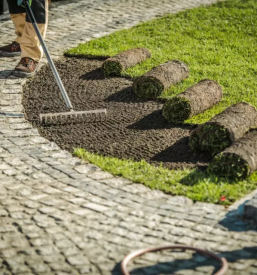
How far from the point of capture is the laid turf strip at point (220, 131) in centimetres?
676

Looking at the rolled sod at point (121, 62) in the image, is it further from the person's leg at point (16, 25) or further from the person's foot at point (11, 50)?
the person's foot at point (11, 50)

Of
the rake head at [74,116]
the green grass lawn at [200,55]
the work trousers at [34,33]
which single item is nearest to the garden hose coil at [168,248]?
the green grass lawn at [200,55]

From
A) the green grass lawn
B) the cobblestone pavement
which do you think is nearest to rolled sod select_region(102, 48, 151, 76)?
the green grass lawn

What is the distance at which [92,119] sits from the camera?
7.83 meters

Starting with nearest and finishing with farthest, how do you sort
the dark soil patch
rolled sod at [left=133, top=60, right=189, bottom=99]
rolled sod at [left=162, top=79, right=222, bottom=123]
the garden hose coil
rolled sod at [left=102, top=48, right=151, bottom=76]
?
the garden hose coil → the dark soil patch → rolled sod at [left=162, top=79, right=222, bottom=123] → rolled sod at [left=133, top=60, right=189, bottom=99] → rolled sod at [left=102, top=48, right=151, bottom=76]

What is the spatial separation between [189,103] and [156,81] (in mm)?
968

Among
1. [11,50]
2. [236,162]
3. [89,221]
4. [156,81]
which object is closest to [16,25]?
[11,50]

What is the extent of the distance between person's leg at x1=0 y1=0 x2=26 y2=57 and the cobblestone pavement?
2.81m

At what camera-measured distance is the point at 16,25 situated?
9.95 metres

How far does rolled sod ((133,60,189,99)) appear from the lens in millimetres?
8516

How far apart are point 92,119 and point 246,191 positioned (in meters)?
2.42

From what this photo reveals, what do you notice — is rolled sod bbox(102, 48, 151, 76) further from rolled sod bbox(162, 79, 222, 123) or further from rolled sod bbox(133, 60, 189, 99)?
rolled sod bbox(162, 79, 222, 123)

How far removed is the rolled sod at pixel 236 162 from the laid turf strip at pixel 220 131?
38 centimetres

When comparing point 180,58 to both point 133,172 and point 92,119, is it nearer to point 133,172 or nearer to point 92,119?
point 92,119
